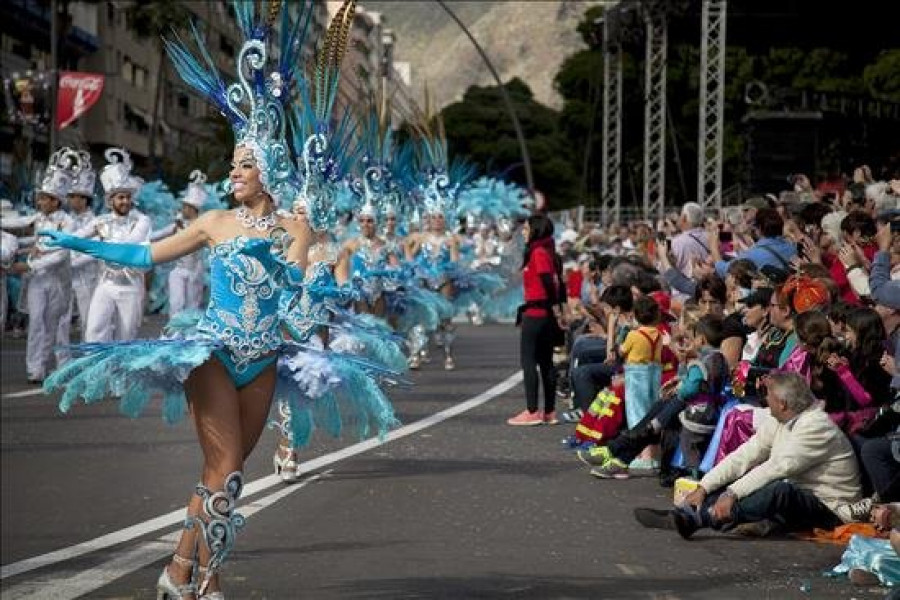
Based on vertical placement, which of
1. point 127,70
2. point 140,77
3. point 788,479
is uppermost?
point 140,77

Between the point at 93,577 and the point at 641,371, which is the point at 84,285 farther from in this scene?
the point at 93,577

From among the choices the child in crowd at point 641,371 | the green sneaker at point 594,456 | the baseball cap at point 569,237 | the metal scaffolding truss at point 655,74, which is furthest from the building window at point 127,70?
the green sneaker at point 594,456

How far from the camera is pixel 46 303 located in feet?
72.6

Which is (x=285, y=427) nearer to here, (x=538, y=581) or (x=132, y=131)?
(x=538, y=581)

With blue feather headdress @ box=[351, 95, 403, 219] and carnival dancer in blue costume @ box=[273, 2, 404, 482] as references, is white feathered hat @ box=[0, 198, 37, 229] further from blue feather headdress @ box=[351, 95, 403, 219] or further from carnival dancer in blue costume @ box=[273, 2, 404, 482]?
carnival dancer in blue costume @ box=[273, 2, 404, 482]

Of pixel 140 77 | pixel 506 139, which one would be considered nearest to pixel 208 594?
pixel 140 77

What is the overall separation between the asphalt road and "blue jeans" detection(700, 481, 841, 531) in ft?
0.42

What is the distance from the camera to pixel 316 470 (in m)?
13.5

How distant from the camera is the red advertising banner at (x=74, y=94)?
55.4 meters

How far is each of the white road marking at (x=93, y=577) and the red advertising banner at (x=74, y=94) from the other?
46.2 meters

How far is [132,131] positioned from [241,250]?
90643 millimetres

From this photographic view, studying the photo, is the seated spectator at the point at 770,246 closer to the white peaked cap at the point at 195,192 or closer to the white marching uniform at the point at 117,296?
the white marching uniform at the point at 117,296

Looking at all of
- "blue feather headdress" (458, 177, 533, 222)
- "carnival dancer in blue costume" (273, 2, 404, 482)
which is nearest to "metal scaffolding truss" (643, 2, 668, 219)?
"blue feather headdress" (458, 177, 533, 222)

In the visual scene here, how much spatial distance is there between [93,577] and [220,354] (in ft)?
4.82
